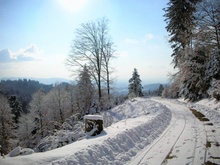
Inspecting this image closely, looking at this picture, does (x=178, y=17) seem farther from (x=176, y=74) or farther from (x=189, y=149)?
(x=189, y=149)

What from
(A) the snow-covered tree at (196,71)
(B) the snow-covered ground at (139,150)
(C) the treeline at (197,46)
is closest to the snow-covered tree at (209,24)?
(C) the treeline at (197,46)

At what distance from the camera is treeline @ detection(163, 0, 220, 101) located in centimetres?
1497

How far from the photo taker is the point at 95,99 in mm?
27891

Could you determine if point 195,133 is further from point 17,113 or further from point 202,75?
point 17,113

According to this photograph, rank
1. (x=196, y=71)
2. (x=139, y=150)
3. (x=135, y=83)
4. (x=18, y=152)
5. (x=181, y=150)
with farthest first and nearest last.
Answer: (x=135, y=83), (x=196, y=71), (x=139, y=150), (x=181, y=150), (x=18, y=152)

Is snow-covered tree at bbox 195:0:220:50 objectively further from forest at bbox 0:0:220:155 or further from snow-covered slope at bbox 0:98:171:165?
snow-covered slope at bbox 0:98:171:165

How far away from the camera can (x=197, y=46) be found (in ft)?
53.4

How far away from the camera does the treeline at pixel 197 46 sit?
14969 millimetres

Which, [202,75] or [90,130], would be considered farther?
[202,75]

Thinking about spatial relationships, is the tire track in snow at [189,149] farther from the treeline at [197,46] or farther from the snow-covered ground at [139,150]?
the treeline at [197,46]

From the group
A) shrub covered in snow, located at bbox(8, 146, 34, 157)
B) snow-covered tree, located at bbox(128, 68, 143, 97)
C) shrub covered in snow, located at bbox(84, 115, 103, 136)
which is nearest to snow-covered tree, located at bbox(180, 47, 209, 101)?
shrub covered in snow, located at bbox(84, 115, 103, 136)

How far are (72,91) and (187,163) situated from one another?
39.5m

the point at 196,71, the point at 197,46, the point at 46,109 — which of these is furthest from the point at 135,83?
the point at 197,46

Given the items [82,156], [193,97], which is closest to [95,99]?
[193,97]
